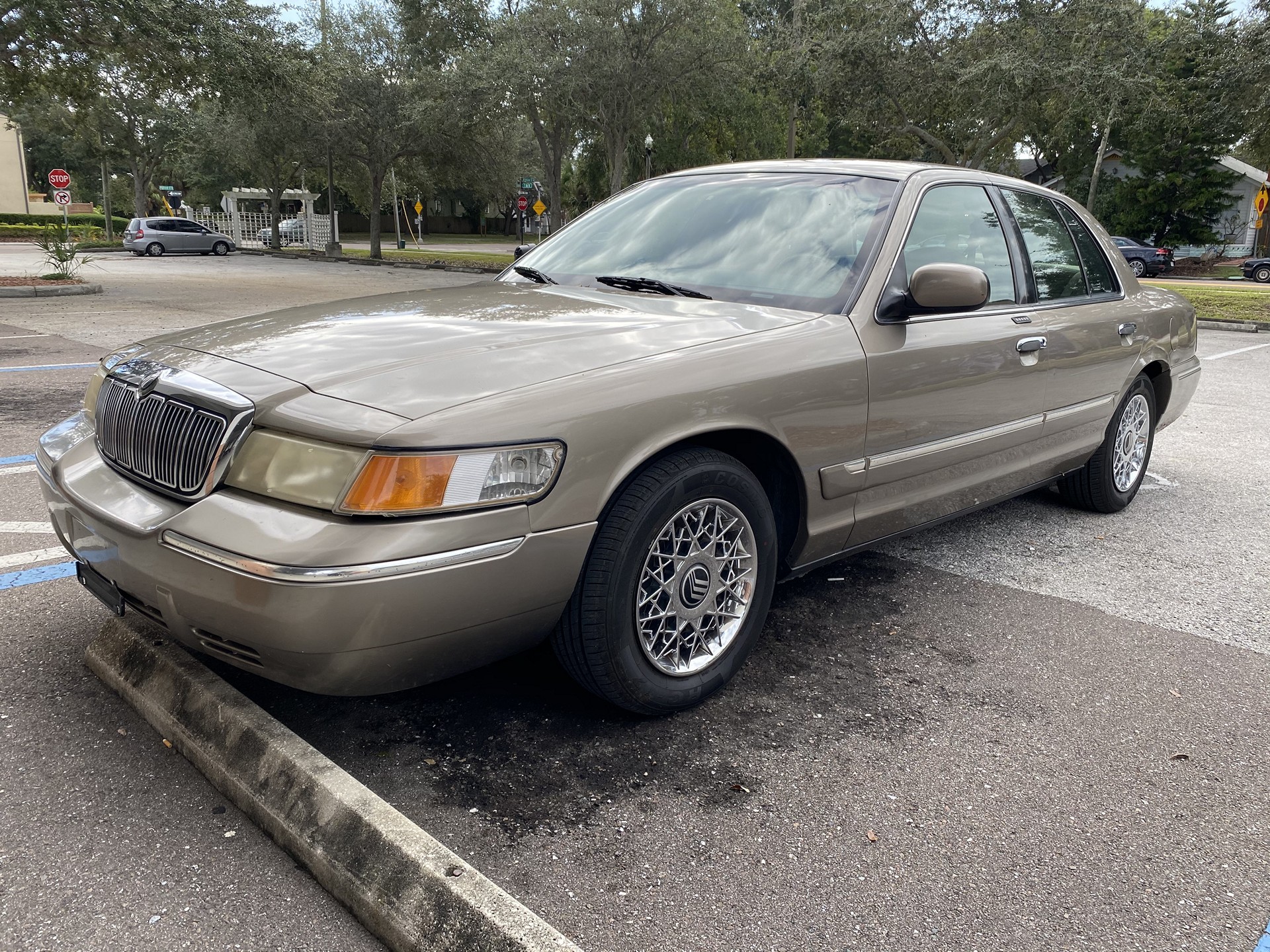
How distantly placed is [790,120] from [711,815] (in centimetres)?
3829

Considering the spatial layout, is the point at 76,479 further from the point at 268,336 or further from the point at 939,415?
the point at 939,415

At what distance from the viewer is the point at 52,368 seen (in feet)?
30.2

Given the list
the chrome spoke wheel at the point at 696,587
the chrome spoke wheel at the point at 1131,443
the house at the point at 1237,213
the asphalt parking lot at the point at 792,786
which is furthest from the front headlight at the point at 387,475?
the house at the point at 1237,213

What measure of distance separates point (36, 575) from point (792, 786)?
9.89ft

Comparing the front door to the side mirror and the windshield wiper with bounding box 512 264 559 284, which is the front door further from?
the windshield wiper with bounding box 512 264 559 284

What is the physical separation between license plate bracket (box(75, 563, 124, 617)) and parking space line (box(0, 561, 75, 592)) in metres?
1.16

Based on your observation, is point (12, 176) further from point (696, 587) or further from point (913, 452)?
point (696, 587)

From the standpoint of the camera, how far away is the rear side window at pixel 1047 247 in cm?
423

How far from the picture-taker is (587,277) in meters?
3.71

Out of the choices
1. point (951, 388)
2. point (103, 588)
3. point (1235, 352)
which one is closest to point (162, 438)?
point (103, 588)

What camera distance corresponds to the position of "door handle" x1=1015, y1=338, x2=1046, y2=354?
3.87m

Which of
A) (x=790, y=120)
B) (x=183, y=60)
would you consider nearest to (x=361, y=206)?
(x=790, y=120)

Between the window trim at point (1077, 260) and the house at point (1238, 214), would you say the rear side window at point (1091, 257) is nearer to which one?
the window trim at point (1077, 260)

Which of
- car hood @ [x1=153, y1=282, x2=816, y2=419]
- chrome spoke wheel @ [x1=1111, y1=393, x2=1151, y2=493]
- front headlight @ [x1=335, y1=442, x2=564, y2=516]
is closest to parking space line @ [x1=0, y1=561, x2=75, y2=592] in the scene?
car hood @ [x1=153, y1=282, x2=816, y2=419]
